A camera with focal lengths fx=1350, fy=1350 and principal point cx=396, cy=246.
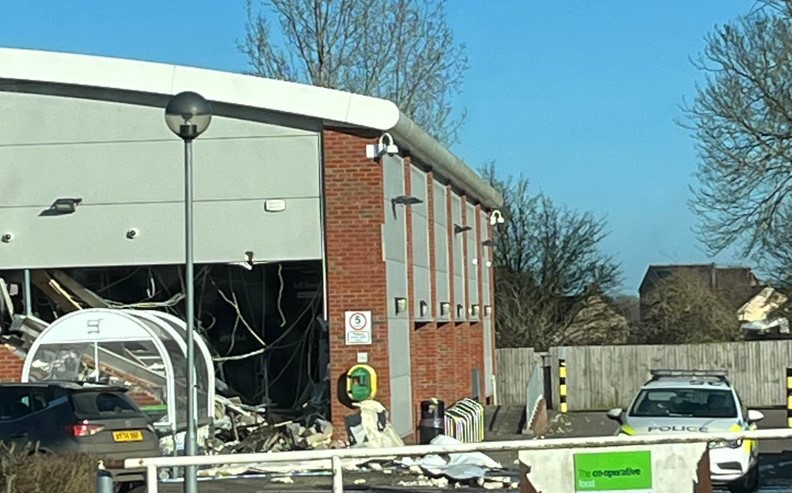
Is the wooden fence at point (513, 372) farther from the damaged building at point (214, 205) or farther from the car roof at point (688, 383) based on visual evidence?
the car roof at point (688, 383)

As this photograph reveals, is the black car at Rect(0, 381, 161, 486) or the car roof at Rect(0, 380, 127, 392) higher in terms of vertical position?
the car roof at Rect(0, 380, 127, 392)

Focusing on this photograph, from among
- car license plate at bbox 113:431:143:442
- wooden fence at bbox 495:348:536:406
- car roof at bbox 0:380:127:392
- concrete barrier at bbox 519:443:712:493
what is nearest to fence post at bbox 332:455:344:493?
concrete barrier at bbox 519:443:712:493

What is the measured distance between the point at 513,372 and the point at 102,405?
26496 mm

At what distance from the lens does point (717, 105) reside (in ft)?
118

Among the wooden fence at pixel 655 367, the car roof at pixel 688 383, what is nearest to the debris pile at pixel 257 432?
the car roof at pixel 688 383

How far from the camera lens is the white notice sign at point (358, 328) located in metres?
21.8

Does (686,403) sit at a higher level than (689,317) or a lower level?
lower

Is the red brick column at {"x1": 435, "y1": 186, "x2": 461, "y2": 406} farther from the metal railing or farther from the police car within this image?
the metal railing

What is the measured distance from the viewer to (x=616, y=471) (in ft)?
29.7

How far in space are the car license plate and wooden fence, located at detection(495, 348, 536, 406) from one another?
2587cm

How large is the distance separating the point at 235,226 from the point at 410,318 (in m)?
4.00

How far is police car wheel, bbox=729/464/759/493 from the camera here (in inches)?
720

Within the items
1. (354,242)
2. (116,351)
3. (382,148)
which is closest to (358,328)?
(354,242)

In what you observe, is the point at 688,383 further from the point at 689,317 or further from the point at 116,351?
the point at 689,317
